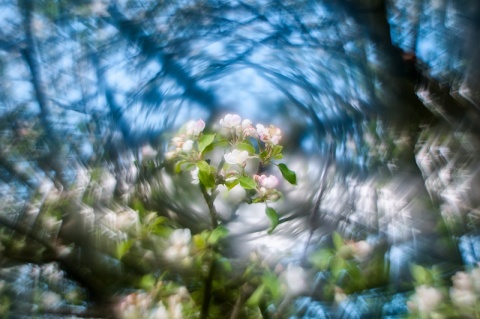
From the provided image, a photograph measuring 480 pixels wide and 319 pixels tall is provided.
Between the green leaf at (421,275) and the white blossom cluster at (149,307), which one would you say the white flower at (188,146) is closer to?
the white blossom cluster at (149,307)

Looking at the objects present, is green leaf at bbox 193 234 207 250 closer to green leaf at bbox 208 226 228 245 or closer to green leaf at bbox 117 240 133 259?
green leaf at bbox 208 226 228 245

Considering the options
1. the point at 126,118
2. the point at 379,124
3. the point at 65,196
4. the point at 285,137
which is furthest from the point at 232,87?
the point at 65,196

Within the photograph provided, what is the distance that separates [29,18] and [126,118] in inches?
13.7

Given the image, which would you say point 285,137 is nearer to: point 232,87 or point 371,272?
point 232,87

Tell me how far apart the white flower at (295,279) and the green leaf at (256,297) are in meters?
0.06

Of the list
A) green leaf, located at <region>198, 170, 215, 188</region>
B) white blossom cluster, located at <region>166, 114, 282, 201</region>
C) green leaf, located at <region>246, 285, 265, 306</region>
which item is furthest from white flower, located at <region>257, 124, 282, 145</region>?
green leaf, located at <region>246, 285, 265, 306</region>

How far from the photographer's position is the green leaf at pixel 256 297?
0.75m

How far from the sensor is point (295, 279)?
2.53ft

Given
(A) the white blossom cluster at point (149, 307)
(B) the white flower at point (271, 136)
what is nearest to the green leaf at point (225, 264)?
(A) the white blossom cluster at point (149, 307)

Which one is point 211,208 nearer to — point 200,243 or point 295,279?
point 200,243

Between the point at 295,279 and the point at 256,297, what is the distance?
101 millimetres

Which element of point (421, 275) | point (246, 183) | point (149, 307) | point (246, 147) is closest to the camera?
point (421, 275)

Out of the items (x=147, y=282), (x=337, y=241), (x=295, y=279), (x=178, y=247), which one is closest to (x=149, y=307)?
(x=147, y=282)

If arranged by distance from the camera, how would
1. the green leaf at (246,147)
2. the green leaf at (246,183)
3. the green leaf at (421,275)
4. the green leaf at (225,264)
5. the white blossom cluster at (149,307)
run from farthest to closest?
the green leaf at (246,147) → the green leaf at (246,183) → the green leaf at (225,264) → the white blossom cluster at (149,307) → the green leaf at (421,275)
